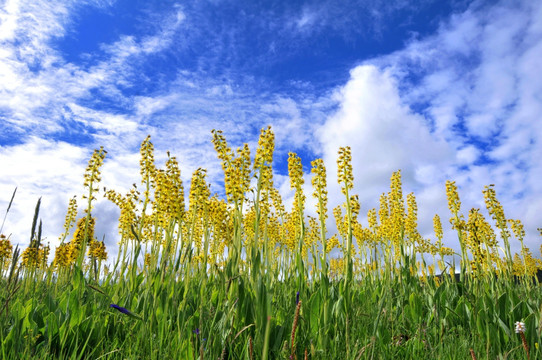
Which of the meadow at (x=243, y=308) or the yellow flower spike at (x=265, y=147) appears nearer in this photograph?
the meadow at (x=243, y=308)

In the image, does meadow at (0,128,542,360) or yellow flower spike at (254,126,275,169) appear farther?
yellow flower spike at (254,126,275,169)

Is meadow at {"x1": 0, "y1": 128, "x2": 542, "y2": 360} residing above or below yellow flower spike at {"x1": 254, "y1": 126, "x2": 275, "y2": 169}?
below

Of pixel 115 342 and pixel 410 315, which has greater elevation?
pixel 410 315

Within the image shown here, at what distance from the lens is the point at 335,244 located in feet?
40.8

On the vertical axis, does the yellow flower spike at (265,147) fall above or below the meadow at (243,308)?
above

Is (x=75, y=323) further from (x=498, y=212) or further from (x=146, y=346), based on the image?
(x=498, y=212)

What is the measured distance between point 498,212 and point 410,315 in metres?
4.20

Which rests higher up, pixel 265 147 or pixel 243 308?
pixel 265 147

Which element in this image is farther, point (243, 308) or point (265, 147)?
point (265, 147)

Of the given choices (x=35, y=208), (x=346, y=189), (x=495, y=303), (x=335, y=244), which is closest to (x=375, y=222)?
(x=335, y=244)

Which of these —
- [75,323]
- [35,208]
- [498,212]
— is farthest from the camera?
[498,212]

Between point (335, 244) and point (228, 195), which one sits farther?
point (335, 244)

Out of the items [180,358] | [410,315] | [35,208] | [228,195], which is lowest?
[180,358]

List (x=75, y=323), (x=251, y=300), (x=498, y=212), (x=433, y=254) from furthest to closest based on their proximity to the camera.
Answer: (x=433, y=254)
(x=498, y=212)
(x=75, y=323)
(x=251, y=300)
